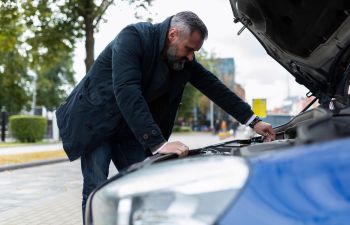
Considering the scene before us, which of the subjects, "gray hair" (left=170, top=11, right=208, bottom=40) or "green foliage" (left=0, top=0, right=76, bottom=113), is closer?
"gray hair" (left=170, top=11, right=208, bottom=40)

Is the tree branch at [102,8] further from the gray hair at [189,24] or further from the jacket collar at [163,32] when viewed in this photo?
the gray hair at [189,24]

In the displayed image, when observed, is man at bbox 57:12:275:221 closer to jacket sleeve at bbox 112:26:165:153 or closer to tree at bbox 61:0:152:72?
jacket sleeve at bbox 112:26:165:153

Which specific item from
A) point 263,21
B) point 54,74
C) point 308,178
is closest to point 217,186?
point 308,178

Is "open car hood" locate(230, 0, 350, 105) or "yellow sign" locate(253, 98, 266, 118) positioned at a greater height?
"open car hood" locate(230, 0, 350, 105)

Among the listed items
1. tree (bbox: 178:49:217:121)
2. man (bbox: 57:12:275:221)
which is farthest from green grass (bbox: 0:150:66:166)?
tree (bbox: 178:49:217:121)

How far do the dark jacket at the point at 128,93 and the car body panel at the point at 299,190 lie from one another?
125 cm

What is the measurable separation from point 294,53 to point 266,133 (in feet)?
2.38

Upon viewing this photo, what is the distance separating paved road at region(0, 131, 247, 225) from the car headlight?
4322mm

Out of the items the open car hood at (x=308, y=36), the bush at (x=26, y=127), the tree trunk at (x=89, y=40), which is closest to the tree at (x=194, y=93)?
the bush at (x=26, y=127)

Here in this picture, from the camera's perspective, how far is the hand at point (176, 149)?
7.97 ft

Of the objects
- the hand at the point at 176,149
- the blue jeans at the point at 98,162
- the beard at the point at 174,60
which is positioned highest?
the beard at the point at 174,60

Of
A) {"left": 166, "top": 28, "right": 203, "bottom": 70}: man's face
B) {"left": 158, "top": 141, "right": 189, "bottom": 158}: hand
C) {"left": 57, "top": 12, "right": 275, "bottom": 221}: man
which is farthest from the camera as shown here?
{"left": 166, "top": 28, "right": 203, "bottom": 70}: man's face

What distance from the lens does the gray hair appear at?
279cm

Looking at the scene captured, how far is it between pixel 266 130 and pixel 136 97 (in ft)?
3.45
